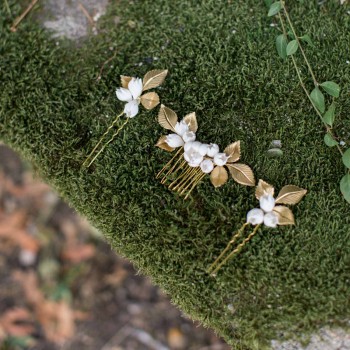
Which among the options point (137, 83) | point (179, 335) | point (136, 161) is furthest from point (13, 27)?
point (179, 335)

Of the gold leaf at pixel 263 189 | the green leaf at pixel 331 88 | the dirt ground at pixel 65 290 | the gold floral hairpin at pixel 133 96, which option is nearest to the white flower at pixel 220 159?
the gold leaf at pixel 263 189

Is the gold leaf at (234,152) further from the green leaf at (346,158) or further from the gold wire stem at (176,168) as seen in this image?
the green leaf at (346,158)

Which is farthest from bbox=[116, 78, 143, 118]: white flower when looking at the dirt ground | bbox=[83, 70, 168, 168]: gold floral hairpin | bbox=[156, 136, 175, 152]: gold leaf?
the dirt ground

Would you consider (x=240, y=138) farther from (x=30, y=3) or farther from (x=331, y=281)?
(x=30, y=3)

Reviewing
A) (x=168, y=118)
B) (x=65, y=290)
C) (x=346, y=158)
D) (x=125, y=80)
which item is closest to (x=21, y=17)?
(x=125, y=80)

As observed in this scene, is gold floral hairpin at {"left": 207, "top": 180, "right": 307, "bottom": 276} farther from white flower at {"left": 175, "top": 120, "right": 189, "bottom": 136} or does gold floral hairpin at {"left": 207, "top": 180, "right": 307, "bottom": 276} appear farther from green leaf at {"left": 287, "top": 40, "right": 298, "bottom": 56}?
green leaf at {"left": 287, "top": 40, "right": 298, "bottom": 56}

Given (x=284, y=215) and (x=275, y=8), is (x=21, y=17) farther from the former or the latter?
(x=284, y=215)
